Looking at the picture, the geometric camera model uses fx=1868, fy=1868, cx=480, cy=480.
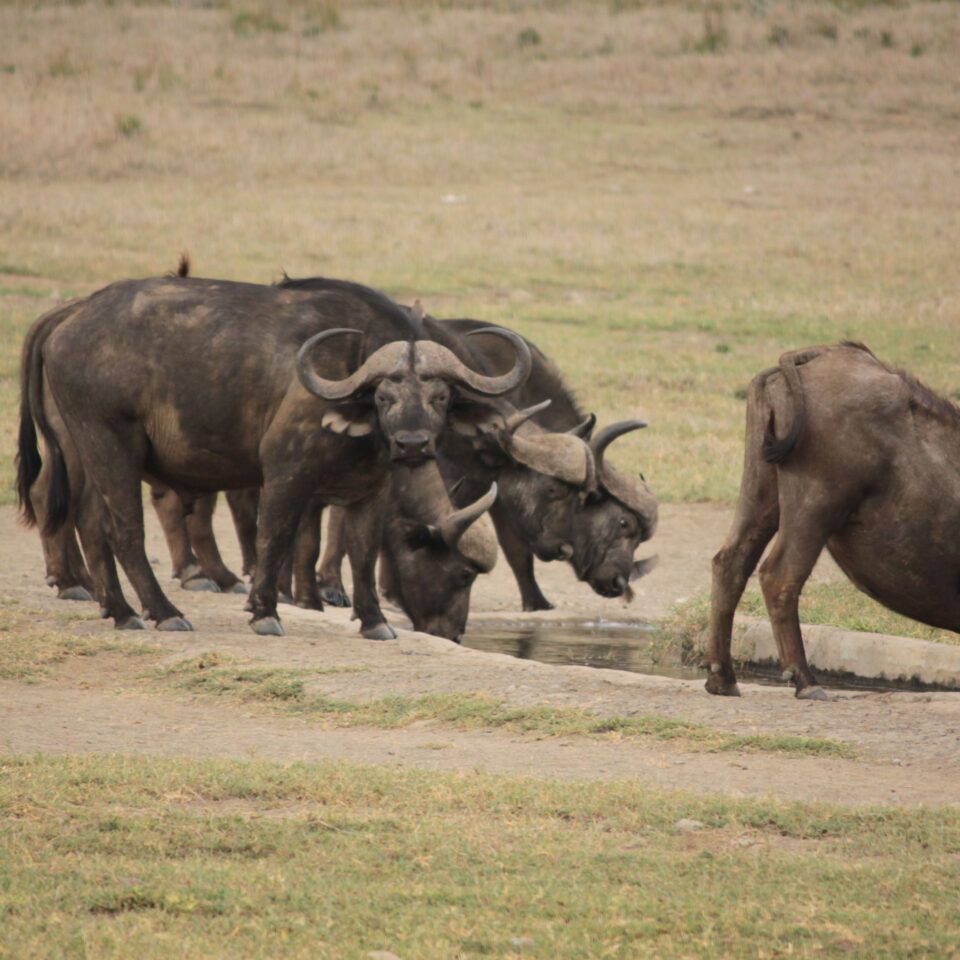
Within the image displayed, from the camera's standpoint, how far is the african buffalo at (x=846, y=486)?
25.8 ft

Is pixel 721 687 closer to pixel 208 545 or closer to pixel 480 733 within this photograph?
pixel 480 733

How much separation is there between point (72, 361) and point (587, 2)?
37260 mm

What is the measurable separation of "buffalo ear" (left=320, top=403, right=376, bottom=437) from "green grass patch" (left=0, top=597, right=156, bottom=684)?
1.58 metres

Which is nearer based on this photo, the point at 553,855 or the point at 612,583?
the point at 553,855

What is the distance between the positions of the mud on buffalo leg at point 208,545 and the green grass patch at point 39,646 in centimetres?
240

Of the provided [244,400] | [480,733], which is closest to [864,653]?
[480,733]

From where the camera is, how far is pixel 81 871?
535 cm

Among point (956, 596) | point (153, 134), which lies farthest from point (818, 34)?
point (956, 596)

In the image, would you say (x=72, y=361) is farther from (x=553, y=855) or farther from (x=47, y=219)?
(x=47, y=219)

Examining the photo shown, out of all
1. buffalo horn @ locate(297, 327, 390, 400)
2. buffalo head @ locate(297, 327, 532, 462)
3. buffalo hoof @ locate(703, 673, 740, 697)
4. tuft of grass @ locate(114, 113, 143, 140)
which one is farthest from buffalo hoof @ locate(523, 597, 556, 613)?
tuft of grass @ locate(114, 113, 143, 140)

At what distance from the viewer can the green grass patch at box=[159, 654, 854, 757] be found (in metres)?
7.21

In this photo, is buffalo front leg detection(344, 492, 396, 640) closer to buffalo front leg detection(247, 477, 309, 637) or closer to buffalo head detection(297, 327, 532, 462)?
buffalo front leg detection(247, 477, 309, 637)

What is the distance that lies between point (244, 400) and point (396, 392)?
920 millimetres

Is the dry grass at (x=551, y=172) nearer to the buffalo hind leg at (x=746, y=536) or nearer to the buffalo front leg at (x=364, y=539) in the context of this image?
the buffalo front leg at (x=364, y=539)
